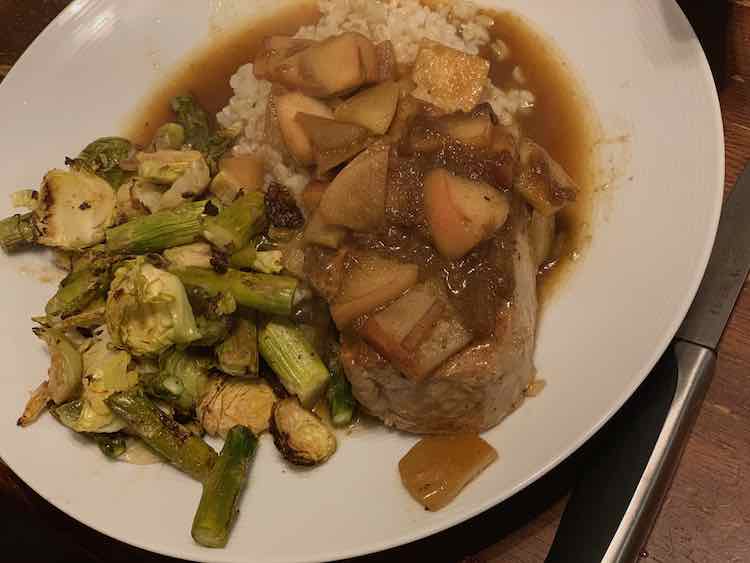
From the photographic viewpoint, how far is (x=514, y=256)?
2543 mm

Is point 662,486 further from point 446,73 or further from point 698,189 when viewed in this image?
point 446,73

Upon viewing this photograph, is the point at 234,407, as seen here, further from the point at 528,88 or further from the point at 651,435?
the point at 528,88

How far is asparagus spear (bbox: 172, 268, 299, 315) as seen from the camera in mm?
2746

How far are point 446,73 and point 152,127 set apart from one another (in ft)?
5.27

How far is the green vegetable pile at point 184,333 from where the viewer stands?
2684 mm

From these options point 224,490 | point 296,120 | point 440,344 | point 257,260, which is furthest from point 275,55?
point 224,490

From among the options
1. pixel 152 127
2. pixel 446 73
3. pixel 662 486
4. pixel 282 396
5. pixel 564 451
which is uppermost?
pixel 152 127

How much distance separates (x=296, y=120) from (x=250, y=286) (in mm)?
747

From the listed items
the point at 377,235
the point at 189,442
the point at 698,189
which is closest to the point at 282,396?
the point at 189,442

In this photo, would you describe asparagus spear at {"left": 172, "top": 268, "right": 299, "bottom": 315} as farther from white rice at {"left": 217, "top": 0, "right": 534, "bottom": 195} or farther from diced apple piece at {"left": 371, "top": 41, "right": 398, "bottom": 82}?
diced apple piece at {"left": 371, "top": 41, "right": 398, "bottom": 82}

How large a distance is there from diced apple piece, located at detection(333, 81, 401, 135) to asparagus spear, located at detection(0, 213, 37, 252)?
146 centimetres

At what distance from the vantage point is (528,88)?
3.47 meters

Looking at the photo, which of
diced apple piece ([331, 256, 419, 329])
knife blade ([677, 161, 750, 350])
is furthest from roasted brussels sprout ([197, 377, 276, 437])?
knife blade ([677, 161, 750, 350])

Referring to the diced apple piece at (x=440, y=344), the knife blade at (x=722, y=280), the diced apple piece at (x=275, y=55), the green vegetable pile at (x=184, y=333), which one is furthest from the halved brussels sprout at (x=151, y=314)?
the knife blade at (x=722, y=280)
